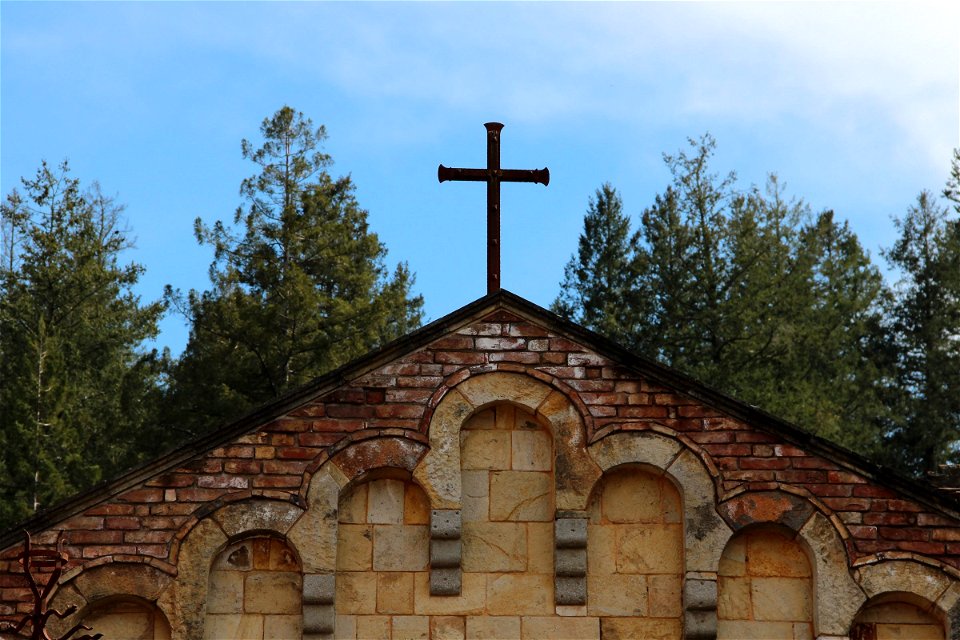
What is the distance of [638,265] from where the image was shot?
32531mm

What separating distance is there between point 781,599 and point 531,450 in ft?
6.54

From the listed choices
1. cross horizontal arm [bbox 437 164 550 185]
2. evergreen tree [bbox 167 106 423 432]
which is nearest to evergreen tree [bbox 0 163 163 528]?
evergreen tree [bbox 167 106 423 432]

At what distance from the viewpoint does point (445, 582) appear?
12.3 metres

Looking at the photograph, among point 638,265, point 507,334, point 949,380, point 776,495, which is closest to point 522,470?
point 507,334

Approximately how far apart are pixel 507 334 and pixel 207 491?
7.75 ft

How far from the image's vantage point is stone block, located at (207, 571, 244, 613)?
39.9 ft

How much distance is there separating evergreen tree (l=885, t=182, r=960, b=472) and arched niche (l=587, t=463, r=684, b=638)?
1900 cm

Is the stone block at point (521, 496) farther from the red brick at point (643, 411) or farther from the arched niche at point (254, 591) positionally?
the arched niche at point (254, 591)

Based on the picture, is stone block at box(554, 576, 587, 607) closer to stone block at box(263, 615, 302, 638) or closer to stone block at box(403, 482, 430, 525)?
stone block at box(403, 482, 430, 525)

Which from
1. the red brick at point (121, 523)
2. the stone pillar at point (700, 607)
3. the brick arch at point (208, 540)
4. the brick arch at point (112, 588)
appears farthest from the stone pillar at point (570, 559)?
the red brick at point (121, 523)

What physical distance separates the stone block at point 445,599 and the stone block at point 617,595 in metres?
0.75

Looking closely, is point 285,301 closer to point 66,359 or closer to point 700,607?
point 66,359

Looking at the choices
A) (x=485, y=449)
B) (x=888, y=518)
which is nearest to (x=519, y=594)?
(x=485, y=449)

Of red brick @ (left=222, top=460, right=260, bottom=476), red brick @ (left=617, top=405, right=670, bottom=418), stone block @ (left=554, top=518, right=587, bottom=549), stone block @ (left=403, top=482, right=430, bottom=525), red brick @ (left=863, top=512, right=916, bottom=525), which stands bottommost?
stone block @ (left=554, top=518, right=587, bottom=549)
